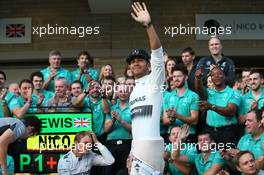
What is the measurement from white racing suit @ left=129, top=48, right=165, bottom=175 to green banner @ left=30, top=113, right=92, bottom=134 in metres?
2.78

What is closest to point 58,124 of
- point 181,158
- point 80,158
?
point 80,158

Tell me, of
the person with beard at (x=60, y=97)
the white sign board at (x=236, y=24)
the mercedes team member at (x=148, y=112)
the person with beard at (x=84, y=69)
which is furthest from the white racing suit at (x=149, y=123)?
the white sign board at (x=236, y=24)

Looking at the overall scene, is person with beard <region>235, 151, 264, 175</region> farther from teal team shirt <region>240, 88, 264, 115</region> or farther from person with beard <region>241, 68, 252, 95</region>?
person with beard <region>241, 68, 252, 95</region>

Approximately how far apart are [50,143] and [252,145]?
2689 mm

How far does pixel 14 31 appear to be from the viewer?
13523 mm

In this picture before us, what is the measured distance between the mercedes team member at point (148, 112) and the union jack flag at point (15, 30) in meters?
8.43

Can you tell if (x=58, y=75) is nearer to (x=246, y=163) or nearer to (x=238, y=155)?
(x=238, y=155)

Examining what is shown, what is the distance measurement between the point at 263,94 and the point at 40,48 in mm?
6569

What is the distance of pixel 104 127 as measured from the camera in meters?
8.48

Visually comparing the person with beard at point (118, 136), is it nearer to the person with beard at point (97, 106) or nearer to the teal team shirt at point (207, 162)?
the person with beard at point (97, 106)

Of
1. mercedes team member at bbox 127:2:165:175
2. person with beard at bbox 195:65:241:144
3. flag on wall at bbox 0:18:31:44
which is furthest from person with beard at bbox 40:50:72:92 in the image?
mercedes team member at bbox 127:2:165:175

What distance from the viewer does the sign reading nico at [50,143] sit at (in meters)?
8.14

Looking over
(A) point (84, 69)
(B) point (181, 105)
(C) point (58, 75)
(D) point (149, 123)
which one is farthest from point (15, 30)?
(D) point (149, 123)

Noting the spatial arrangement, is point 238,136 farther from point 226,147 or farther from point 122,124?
point 122,124
